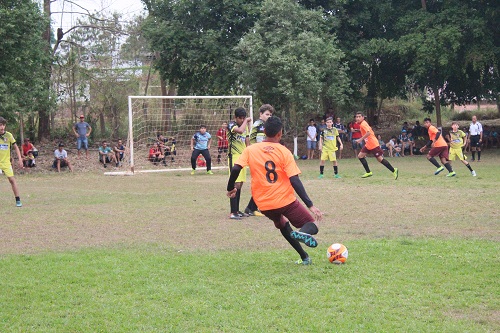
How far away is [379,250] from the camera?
28.3 ft

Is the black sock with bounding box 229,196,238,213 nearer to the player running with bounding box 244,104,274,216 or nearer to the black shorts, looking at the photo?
the player running with bounding box 244,104,274,216

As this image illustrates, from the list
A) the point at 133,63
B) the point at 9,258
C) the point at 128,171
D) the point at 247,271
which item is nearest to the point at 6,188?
the point at 128,171

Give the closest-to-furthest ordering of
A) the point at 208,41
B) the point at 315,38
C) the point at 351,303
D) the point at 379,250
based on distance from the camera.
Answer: the point at 351,303 < the point at 379,250 < the point at 315,38 < the point at 208,41

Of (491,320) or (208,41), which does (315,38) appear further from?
(491,320)

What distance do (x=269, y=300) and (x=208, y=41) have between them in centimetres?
2412

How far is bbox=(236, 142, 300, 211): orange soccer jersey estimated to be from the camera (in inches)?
295

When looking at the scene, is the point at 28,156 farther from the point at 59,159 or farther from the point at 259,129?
the point at 259,129

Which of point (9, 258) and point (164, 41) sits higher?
point (164, 41)

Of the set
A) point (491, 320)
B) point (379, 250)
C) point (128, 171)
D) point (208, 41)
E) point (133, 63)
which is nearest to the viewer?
point (491, 320)

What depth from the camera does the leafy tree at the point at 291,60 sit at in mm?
27328

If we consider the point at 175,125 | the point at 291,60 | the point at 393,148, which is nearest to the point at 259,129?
the point at 175,125

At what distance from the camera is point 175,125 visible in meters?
25.2

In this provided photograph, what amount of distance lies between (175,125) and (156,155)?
68.2 inches

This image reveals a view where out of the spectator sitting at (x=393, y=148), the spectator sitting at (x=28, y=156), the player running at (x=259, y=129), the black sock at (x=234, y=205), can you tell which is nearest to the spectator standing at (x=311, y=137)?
the spectator sitting at (x=393, y=148)
